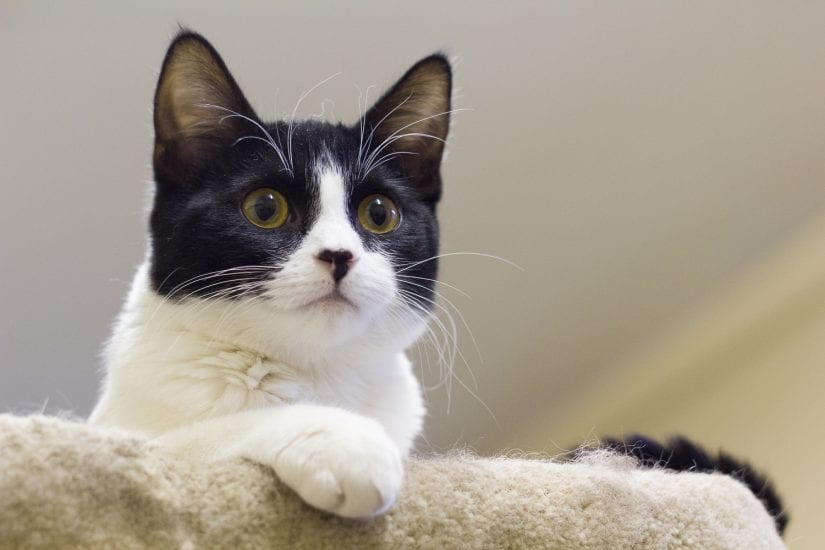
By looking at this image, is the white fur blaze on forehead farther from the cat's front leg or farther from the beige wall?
the beige wall

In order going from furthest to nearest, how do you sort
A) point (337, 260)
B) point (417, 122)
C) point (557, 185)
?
point (557, 185) → point (417, 122) → point (337, 260)

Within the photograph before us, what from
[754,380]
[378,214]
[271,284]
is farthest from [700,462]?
[754,380]

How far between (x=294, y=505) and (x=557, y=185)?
5.32ft

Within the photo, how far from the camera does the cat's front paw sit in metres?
0.71

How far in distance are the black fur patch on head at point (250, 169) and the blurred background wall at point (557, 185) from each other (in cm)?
44

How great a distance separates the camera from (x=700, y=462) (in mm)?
1304

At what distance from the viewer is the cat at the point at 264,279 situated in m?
1.00

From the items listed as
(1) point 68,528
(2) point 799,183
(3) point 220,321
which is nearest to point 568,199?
(2) point 799,183

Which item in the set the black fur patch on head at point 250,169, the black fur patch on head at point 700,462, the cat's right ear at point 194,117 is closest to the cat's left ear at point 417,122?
the black fur patch on head at point 250,169

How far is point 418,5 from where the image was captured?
5.97ft

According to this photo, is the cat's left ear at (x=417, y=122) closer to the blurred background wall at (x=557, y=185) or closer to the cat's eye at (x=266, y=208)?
the cat's eye at (x=266, y=208)

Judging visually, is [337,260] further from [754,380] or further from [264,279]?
[754,380]

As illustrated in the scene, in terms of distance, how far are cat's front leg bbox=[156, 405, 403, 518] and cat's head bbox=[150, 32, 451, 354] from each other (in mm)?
198

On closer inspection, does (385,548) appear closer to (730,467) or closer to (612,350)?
(730,467)
